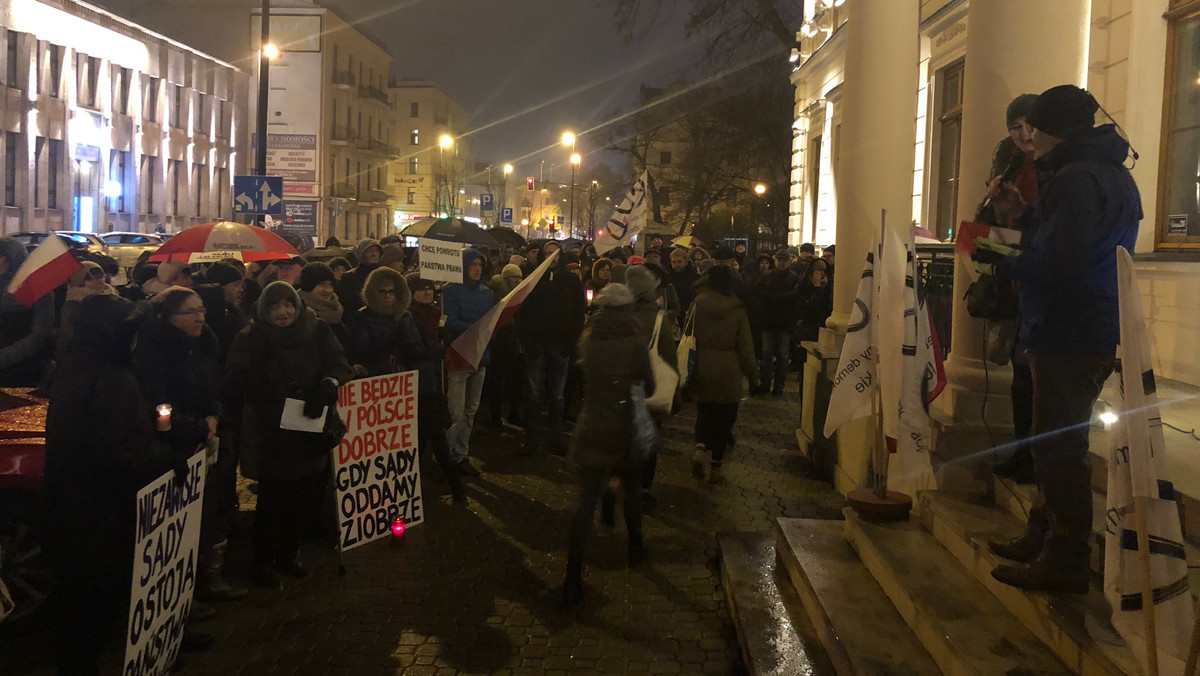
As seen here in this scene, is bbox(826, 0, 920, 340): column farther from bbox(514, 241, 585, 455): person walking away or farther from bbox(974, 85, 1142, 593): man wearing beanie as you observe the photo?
bbox(974, 85, 1142, 593): man wearing beanie

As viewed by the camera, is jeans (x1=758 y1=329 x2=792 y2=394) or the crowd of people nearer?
the crowd of people

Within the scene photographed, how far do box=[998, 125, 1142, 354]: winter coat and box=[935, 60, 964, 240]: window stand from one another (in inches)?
386

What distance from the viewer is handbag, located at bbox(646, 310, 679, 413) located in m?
6.83

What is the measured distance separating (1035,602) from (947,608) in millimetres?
449

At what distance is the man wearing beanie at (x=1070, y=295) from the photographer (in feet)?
12.8

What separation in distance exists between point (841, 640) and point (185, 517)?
319cm

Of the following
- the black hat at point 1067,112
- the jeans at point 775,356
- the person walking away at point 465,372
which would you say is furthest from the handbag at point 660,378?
the jeans at point 775,356

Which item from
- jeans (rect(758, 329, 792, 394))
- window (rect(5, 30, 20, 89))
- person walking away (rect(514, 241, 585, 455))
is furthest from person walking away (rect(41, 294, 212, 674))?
window (rect(5, 30, 20, 89))

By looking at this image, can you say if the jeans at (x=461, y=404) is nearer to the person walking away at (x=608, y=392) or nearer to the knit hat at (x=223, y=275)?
the knit hat at (x=223, y=275)

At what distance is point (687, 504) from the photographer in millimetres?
8406

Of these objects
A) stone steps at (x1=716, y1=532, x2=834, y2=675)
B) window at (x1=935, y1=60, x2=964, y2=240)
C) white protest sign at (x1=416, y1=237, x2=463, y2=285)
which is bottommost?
stone steps at (x1=716, y1=532, x2=834, y2=675)

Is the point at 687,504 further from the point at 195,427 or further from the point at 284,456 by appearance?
the point at 195,427

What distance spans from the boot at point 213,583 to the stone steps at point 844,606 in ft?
11.2

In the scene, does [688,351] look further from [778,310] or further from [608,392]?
[778,310]
